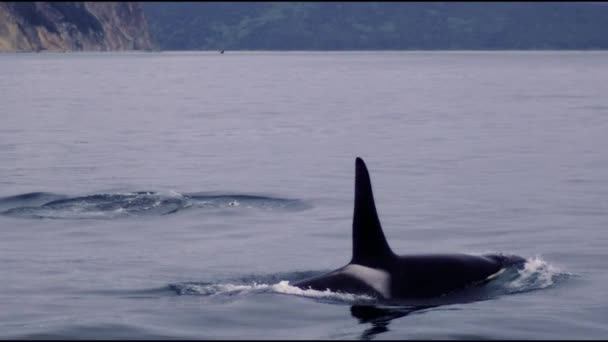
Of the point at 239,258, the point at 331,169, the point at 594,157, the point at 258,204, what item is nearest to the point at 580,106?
the point at 594,157

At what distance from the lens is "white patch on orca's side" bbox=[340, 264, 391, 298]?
1509 cm

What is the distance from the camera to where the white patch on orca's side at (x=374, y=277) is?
1509cm

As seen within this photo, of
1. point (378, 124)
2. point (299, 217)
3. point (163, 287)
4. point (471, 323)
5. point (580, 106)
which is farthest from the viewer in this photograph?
point (580, 106)

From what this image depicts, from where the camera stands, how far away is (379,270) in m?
15.2

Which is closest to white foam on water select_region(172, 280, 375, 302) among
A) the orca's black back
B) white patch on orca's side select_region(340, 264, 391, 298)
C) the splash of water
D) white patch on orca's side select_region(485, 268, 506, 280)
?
the splash of water

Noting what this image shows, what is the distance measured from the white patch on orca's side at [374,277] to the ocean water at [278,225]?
25 cm

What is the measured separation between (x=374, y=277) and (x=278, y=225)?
8.14 meters

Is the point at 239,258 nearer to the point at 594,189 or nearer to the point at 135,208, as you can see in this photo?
the point at 135,208

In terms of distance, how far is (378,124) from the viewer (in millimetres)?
57844

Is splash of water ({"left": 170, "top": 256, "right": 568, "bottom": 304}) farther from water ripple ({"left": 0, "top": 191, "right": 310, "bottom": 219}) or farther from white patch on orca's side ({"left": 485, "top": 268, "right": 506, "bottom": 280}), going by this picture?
water ripple ({"left": 0, "top": 191, "right": 310, "bottom": 219})

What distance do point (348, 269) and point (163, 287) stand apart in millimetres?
2893

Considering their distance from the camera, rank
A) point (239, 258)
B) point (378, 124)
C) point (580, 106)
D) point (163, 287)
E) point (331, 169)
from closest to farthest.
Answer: point (163, 287)
point (239, 258)
point (331, 169)
point (378, 124)
point (580, 106)

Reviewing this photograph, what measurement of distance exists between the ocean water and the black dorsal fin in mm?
570

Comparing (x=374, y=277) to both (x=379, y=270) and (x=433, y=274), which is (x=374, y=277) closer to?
(x=379, y=270)
